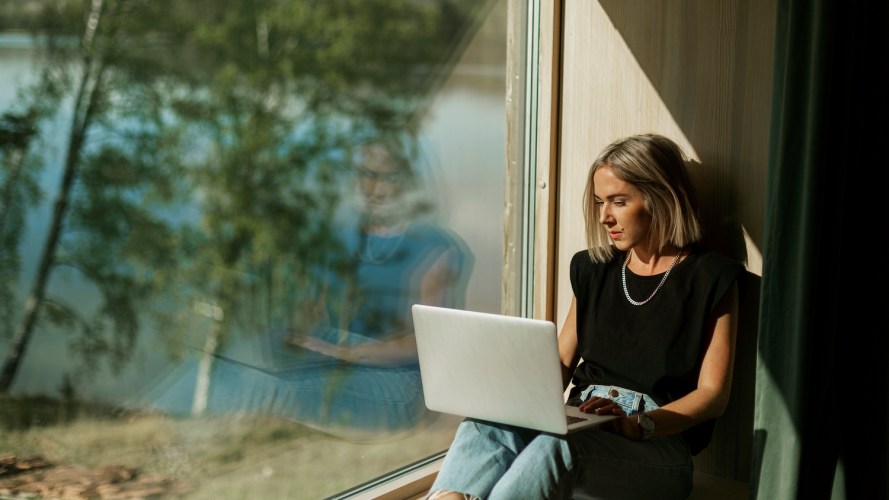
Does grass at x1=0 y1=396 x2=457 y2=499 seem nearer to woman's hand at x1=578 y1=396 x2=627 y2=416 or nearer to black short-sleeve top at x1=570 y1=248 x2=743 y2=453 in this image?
black short-sleeve top at x1=570 y1=248 x2=743 y2=453

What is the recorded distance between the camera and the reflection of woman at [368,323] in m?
2.60

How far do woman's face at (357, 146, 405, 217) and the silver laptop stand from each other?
30.4 inches

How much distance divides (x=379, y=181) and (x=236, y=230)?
53 cm

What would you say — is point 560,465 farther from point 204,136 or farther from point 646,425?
point 204,136

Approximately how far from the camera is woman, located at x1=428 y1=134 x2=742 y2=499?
204 centimetres

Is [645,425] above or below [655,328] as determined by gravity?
below

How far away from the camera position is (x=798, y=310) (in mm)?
1993

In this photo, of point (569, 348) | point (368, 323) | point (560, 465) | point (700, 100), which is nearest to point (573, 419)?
point (560, 465)

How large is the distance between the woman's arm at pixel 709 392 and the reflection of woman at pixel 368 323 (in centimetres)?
88

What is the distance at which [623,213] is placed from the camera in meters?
2.42

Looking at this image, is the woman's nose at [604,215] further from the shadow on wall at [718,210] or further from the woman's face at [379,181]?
the woman's face at [379,181]

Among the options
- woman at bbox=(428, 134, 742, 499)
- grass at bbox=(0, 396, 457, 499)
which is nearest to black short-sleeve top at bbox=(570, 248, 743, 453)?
woman at bbox=(428, 134, 742, 499)

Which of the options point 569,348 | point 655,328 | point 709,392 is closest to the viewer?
point 709,392

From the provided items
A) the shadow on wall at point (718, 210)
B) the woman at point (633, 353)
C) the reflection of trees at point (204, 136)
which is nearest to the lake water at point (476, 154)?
the reflection of trees at point (204, 136)
